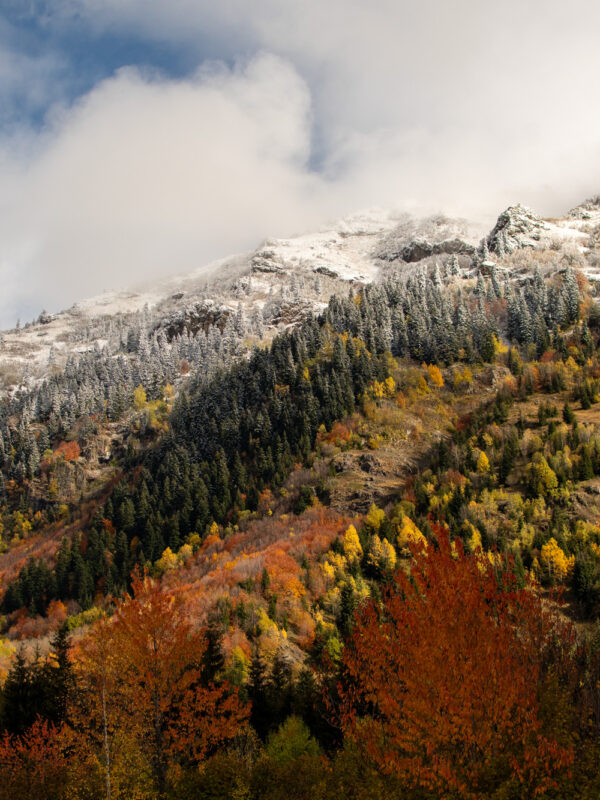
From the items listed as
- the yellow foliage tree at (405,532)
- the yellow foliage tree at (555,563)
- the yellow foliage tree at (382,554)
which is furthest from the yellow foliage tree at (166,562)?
the yellow foliage tree at (555,563)

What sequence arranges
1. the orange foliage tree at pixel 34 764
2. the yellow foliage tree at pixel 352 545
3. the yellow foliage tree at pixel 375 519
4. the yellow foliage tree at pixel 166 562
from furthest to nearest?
the yellow foliage tree at pixel 166 562 < the yellow foliage tree at pixel 375 519 < the yellow foliage tree at pixel 352 545 < the orange foliage tree at pixel 34 764

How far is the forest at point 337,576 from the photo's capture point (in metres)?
29.6

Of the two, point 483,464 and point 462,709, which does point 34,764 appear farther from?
point 483,464

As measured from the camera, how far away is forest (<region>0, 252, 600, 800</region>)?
29641 mm

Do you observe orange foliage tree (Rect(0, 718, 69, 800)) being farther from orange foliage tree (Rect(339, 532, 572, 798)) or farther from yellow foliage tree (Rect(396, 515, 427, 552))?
yellow foliage tree (Rect(396, 515, 427, 552))

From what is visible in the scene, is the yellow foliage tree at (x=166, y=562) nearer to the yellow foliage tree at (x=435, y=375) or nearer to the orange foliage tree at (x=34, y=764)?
the orange foliage tree at (x=34, y=764)

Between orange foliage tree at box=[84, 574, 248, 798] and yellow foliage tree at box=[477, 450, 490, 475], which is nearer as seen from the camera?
orange foliage tree at box=[84, 574, 248, 798]

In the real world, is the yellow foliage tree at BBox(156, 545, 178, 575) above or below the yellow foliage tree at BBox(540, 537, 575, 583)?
below

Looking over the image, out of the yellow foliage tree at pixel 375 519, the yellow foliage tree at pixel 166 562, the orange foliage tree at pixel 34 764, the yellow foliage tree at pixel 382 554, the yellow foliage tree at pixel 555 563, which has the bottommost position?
the yellow foliage tree at pixel 166 562

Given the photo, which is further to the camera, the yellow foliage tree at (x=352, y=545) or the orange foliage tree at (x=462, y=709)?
the yellow foliage tree at (x=352, y=545)

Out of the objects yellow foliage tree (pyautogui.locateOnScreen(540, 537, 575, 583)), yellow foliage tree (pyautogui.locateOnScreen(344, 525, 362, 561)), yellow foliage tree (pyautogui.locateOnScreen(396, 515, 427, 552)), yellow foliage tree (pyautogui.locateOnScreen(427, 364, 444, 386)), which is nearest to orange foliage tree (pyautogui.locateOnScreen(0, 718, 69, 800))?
yellow foliage tree (pyautogui.locateOnScreen(344, 525, 362, 561))

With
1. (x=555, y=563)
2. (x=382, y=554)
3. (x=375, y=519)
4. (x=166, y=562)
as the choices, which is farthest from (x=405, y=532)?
(x=166, y=562)

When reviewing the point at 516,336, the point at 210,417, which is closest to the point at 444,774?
the point at 210,417

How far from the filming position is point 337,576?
85750 millimetres
